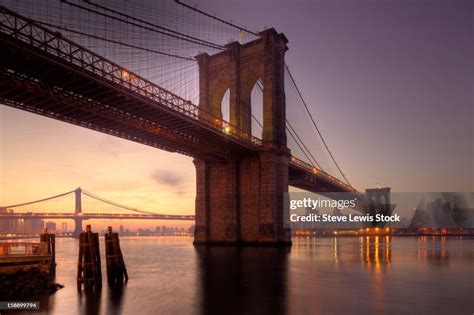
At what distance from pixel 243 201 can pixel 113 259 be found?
29049 millimetres

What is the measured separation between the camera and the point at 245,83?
54.1m

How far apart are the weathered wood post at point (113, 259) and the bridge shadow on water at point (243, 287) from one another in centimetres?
406

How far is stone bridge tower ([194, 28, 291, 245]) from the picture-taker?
4784 cm

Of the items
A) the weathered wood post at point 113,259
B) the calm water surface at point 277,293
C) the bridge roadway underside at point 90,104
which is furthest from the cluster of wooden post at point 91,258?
the bridge roadway underside at point 90,104

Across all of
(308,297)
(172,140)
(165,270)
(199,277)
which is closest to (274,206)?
(172,140)

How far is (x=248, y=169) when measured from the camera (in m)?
49.9

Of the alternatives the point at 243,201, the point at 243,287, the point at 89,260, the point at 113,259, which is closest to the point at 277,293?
the point at 243,287

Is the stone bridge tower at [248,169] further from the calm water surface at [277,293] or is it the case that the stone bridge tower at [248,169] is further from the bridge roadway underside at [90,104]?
the calm water surface at [277,293]

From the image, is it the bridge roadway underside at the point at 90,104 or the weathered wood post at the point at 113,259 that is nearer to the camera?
the weathered wood post at the point at 113,259

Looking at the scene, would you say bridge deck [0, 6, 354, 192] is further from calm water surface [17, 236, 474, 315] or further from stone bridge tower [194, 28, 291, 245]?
calm water surface [17, 236, 474, 315]

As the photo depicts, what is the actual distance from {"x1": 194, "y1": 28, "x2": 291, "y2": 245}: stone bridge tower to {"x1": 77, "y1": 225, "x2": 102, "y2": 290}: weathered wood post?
28470mm

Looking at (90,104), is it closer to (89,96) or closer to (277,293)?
(89,96)

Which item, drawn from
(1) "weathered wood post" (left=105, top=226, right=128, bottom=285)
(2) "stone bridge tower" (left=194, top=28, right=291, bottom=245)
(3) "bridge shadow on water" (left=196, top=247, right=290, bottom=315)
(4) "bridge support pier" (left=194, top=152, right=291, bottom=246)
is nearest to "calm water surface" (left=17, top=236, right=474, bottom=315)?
(3) "bridge shadow on water" (left=196, top=247, right=290, bottom=315)

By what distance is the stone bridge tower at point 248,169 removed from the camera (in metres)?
47.8
